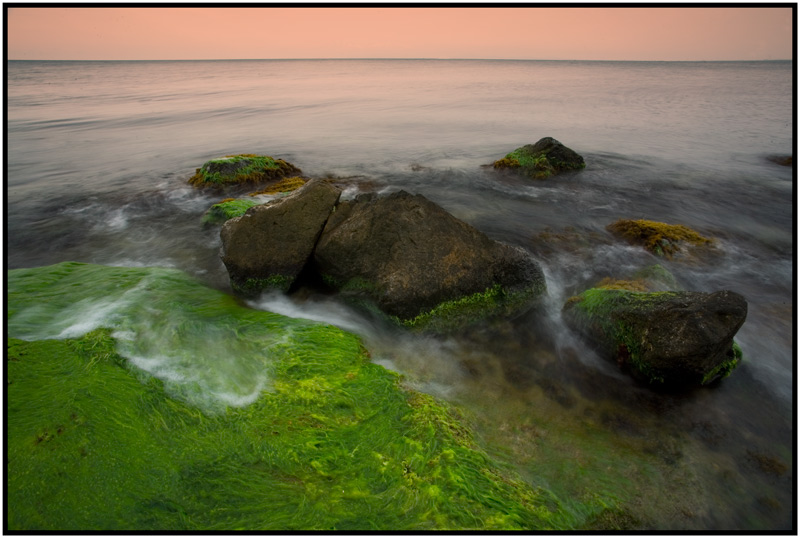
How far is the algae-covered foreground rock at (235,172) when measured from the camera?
10.5 m

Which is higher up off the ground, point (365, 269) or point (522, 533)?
point (365, 269)

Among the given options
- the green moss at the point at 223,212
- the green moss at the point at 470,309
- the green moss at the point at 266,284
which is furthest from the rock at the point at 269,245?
the green moss at the point at 223,212

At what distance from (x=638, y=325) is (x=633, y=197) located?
6.84 meters

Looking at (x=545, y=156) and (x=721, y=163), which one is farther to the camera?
(x=721, y=163)

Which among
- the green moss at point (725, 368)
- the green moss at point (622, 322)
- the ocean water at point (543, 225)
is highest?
the green moss at point (622, 322)

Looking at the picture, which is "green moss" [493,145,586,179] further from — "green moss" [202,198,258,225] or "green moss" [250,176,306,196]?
"green moss" [202,198,258,225]

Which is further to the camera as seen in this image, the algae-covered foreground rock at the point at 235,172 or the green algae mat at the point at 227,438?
the algae-covered foreground rock at the point at 235,172

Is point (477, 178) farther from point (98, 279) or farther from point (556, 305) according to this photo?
point (98, 279)

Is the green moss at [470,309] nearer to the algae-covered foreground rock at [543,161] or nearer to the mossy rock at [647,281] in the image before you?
the mossy rock at [647,281]

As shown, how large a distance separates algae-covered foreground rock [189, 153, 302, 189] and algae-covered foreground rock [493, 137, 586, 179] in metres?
6.38

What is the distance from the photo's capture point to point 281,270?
227 inches

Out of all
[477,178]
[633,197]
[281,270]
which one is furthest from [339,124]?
[281,270]

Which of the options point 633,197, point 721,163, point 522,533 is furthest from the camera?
point 721,163

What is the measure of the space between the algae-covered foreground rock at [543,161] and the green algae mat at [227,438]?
8.79 meters
